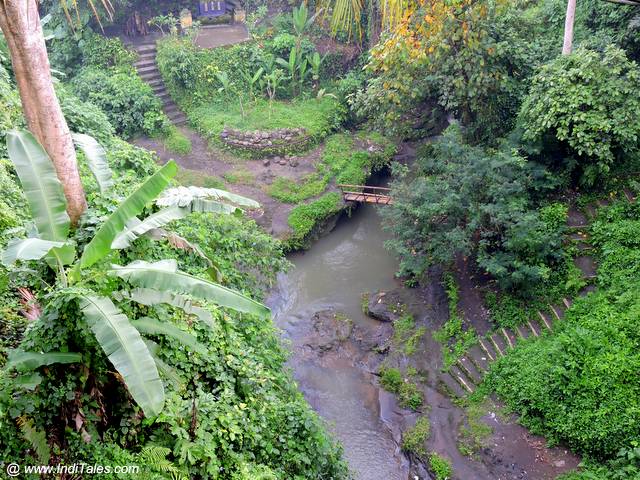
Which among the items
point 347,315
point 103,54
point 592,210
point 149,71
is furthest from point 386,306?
point 103,54

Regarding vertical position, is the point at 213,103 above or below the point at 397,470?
above

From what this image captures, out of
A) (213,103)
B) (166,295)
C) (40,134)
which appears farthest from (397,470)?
(213,103)

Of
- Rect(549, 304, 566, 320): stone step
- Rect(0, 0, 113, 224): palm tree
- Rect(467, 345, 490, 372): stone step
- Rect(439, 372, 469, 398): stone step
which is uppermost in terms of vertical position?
Rect(0, 0, 113, 224): palm tree

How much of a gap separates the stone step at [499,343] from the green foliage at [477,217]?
99 cm

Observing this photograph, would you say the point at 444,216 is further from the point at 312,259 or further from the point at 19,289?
the point at 19,289

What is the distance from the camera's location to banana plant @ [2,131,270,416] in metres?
3.75

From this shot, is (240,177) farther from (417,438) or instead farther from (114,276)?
(114,276)

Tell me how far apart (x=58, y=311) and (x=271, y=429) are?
2.72m

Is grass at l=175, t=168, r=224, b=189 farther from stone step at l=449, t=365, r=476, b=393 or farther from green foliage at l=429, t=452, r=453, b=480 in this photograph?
green foliage at l=429, t=452, r=453, b=480

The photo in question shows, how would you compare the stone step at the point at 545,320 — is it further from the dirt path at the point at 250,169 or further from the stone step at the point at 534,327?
the dirt path at the point at 250,169

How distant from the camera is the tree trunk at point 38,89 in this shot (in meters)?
4.22

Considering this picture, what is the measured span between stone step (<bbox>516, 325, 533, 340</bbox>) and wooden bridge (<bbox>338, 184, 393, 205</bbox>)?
4701 mm

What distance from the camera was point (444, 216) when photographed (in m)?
10.5

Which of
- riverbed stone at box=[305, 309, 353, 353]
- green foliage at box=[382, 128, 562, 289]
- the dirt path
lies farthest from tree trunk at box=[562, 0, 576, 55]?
riverbed stone at box=[305, 309, 353, 353]
